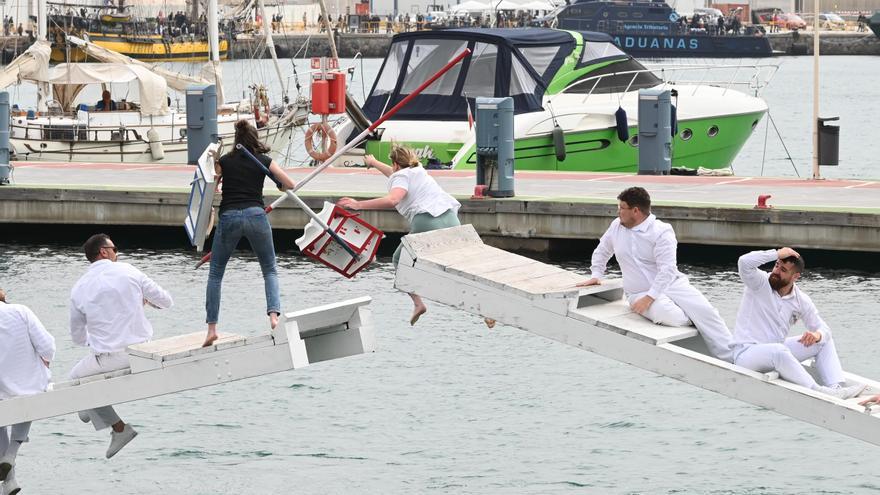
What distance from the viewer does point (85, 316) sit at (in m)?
11.5

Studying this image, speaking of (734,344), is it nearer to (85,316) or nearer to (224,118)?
(85,316)

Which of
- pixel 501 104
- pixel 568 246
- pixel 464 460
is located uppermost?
pixel 501 104

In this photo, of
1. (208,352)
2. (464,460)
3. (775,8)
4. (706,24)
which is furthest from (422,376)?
(775,8)

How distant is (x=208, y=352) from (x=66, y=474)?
3.03 m

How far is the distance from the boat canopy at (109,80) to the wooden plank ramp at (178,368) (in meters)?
23.1

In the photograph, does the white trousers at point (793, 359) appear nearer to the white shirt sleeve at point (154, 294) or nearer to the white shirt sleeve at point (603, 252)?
the white shirt sleeve at point (603, 252)

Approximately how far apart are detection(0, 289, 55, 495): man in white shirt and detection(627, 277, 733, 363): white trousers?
4.34 meters

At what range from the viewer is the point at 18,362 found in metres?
11.7

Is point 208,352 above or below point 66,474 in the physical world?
above

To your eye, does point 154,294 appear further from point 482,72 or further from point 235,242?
point 482,72

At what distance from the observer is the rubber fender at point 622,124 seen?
88.2 feet

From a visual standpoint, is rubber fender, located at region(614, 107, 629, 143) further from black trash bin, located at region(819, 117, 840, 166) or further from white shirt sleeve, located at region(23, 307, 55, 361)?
white shirt sleeve, located at region(23, 307, 55, 361)

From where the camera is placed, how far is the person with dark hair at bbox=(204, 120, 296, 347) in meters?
11.6

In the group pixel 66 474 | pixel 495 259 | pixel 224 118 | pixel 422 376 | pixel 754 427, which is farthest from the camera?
pixel 224 118
